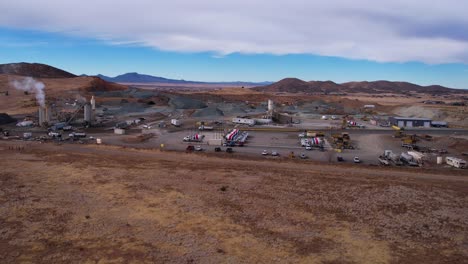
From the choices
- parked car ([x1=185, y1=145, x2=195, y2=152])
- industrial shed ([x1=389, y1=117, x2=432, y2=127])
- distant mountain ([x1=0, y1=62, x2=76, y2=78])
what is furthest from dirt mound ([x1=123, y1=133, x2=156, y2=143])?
distant mountain ([x1=0, y1=62, x2=76, y2=78])

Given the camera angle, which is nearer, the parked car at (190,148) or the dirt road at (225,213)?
the dirt road at (225,213)

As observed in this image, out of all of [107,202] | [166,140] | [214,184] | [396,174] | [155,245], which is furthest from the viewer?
[166,140]

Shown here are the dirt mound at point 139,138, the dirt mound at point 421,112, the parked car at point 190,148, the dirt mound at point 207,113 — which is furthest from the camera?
the dirt mound at point 421,112

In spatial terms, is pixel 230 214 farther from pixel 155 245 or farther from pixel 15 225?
pixel 15 225

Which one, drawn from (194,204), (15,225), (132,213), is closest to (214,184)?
(194,204)

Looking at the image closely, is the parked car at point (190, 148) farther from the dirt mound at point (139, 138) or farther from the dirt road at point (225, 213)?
the dirt mound at point (139, 138)

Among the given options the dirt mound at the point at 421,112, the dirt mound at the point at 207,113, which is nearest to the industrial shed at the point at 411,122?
the dirt mound at the point at 421,112
